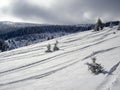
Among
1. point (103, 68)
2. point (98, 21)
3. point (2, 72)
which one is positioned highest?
point (98, 21)

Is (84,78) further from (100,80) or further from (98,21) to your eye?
(98,21)

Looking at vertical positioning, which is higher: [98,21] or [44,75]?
[98,21]

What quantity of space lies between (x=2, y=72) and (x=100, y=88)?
16297 millimetres

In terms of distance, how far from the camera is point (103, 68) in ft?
62.9

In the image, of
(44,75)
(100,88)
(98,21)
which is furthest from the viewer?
(98,21)

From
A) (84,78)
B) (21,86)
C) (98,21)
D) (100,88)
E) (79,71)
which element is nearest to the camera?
(100,88)

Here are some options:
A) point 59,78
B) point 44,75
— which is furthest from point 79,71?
point 44,75

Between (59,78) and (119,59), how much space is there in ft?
22.4

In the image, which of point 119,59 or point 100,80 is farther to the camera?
point 119,59

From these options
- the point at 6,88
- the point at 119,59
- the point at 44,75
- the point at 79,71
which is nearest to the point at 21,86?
the point at 6,88

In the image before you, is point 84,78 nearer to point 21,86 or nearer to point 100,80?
→ point 100,80

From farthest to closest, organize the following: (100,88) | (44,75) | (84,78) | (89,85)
Result: (44,75)
(84,78)
(89,85)
(100,88)

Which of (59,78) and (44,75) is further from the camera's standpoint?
(44,75)

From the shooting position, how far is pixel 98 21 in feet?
239
